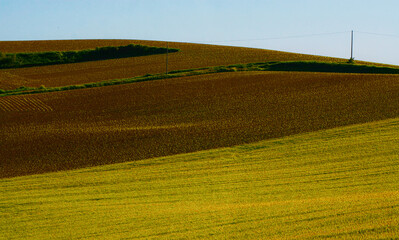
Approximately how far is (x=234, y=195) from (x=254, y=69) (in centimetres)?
3628

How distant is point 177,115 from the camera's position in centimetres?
3247

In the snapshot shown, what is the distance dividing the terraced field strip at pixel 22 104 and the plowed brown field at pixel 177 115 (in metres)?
0.38

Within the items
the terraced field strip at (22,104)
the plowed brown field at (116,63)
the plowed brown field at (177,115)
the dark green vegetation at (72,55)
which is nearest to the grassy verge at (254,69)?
the plowed brown field at (177,115)

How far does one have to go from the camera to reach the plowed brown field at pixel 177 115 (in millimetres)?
25125

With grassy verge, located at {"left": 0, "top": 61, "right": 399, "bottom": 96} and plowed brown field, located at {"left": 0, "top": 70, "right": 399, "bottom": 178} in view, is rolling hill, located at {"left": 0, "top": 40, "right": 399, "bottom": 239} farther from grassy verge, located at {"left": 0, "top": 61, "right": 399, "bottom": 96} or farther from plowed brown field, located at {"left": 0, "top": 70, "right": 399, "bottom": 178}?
grassy verge, located at {"left": 0, "top": 61, "right": 399, "bottom": 96}

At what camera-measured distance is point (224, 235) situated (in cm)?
1046

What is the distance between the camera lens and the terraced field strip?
1400 inches

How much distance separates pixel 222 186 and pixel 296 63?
121 ft

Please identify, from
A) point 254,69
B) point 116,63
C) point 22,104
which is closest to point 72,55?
point 116,63

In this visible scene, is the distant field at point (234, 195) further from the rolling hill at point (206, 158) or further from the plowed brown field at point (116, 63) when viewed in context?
the plowed brown field at point (116, 63)

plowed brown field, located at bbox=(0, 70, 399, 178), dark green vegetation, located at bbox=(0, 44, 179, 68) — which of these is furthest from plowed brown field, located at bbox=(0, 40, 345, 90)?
plowed brown field, located at bbox=(0, 70, 399, 178)

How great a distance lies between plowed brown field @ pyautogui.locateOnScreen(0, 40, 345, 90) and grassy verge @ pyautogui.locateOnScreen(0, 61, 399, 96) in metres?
2.92

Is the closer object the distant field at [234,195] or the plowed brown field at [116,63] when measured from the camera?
the distant field at [234,195]

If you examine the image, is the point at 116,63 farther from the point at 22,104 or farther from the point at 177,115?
the point at 177,115
